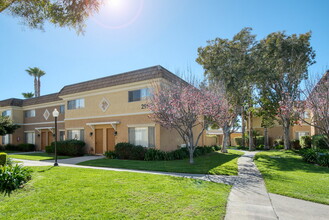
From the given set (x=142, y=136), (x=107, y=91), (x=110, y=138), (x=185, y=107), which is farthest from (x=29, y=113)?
(x=185, y=107)

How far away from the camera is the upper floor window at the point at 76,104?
1905 centimetres

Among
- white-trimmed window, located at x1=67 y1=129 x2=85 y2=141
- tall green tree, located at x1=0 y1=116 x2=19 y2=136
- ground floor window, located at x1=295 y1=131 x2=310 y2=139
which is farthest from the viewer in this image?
ground floor window, located at x1=295 y1=131 x2=310 y2=139

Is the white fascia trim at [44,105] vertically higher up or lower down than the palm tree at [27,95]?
lower down

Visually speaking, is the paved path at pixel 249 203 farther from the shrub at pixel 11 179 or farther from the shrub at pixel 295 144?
the shrub at pixel 295 144

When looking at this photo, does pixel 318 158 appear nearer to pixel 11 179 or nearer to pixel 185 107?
pixel 185 107

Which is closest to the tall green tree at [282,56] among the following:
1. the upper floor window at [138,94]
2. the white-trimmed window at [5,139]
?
the upper floor window at [138,94]

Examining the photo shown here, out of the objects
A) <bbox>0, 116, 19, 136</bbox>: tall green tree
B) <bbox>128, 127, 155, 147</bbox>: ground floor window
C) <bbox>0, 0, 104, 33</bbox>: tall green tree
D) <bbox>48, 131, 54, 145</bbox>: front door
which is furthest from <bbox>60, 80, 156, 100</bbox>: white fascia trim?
<bbox>0, 0, 104, 33</bbox>: tall green tree

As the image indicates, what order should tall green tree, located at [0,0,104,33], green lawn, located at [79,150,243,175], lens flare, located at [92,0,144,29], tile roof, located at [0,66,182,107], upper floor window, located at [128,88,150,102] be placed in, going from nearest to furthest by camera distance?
tall green tree, located at [0,0,104,33], lens flare, located at [92,0,144,29], green lawn, located at [79,150,243,175], tile roof, located at [0,66,182,107], upper floor window, located at [128,88,150,102]

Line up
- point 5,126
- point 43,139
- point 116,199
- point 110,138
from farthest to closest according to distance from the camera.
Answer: point 43,139, point 5,126, point 110,138, point 116,199

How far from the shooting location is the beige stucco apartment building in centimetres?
1491

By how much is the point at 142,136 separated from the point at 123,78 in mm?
4770

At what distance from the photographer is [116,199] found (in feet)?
17.2

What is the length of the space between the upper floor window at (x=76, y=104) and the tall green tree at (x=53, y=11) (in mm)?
12447

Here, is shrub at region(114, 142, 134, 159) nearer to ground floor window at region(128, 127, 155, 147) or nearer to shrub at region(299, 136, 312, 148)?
ground floor window at region(128, 127, 155, 147)
